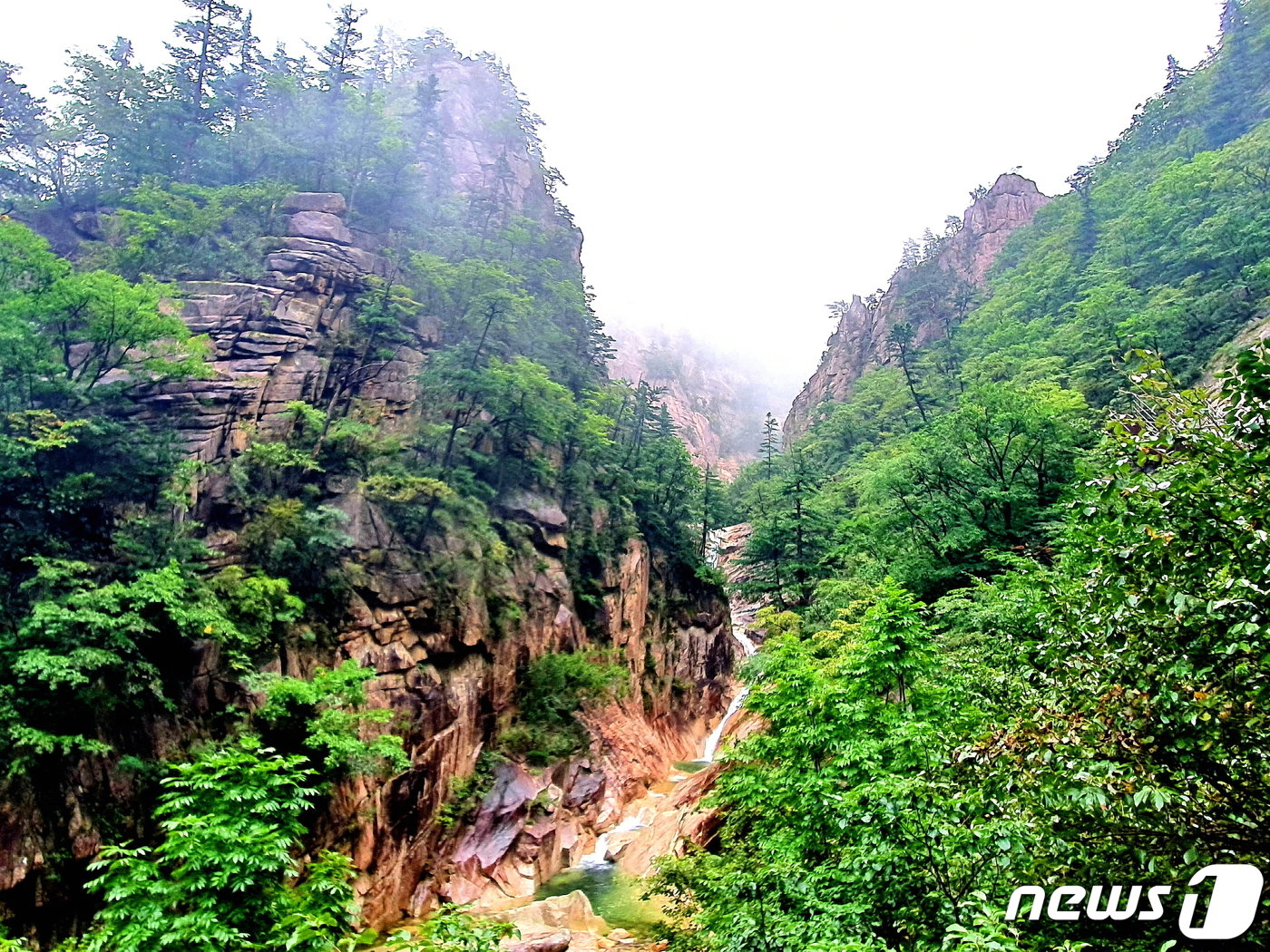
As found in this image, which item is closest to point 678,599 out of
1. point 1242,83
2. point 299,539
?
point 299,539

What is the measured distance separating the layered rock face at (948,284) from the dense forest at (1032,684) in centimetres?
3073

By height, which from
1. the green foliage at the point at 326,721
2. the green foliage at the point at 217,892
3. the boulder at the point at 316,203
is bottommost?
the green foliage at the point at 217,892

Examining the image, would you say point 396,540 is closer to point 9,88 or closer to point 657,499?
point 657,499

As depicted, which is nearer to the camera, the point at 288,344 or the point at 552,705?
the point at 288,344

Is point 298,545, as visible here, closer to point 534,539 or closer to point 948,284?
point 534,539

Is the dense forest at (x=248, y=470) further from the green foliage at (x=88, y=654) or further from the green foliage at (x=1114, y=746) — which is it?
the green foliage at (x=1114, y=746)

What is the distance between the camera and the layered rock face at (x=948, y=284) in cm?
5509

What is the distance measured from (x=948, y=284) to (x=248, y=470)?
5538 centimetres

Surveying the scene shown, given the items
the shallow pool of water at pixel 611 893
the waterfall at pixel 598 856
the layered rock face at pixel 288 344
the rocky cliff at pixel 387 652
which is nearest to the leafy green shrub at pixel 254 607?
the rocky cliff at pixel 387 652

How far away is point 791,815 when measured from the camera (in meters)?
8.98

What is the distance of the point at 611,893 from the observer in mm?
16641

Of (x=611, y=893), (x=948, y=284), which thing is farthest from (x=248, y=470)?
(x=948, y=284)

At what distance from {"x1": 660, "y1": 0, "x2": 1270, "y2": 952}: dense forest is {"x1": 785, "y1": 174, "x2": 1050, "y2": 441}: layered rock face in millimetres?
30731

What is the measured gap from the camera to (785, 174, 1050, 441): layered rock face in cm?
5509
